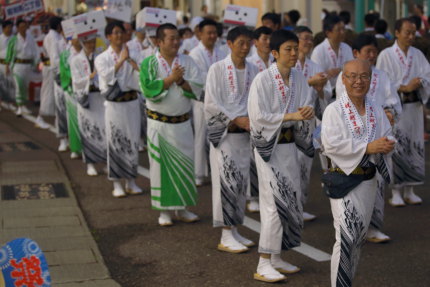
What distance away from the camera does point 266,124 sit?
6.37 m

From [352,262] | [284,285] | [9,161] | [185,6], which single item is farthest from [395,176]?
[185,6]

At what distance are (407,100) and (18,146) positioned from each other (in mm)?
6661

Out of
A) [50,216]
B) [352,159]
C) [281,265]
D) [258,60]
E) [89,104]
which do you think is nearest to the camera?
[352,159]

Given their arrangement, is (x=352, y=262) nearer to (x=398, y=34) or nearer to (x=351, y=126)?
(x=351, y=126)

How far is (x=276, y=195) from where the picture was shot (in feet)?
21.0

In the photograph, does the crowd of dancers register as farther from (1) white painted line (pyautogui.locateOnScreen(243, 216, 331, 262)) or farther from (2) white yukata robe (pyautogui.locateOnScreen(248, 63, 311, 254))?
(1) white painted line (pyautogui.locateOnScreen(243, 216, 331, 262))

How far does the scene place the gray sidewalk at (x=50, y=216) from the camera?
21.8ft

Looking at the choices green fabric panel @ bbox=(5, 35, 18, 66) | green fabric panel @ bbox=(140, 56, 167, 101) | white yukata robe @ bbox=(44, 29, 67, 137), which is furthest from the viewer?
green fabric panel @ bbox=(5, 35, 18, 66)

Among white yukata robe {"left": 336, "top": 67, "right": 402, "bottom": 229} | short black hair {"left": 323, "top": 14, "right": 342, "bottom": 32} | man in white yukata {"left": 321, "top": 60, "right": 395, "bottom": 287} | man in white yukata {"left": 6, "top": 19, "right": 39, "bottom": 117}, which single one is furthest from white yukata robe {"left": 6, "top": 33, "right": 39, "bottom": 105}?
man in white yukata {"left": 321, "top": 60, "right": 395, "bottom": 287}

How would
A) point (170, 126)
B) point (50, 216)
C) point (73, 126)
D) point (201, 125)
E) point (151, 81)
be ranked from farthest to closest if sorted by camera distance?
point (73, 126) < point (201, 125) < point (50, 216) < point (170, 126) < point (151, 81)

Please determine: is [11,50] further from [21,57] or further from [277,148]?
[277,148]

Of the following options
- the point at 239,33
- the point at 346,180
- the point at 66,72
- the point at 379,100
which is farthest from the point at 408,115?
the point at 66,72

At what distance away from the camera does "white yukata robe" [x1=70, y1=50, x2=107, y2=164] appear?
415 inches

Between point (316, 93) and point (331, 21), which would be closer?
point (316, 93)
